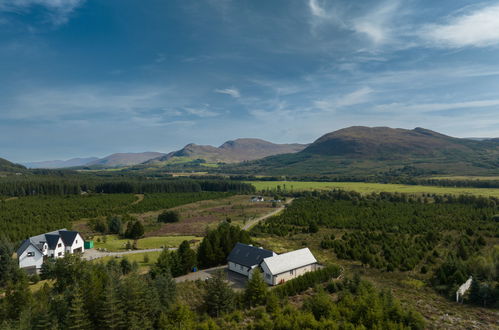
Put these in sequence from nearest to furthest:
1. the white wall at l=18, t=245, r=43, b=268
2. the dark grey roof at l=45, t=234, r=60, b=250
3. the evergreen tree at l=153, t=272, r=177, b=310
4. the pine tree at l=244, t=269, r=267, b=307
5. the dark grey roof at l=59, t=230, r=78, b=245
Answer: the evergreen tree at l=153, t=272, r=177, b=310
the pine tree at l=244, t=269, r=267, b=307
the white wall at l=18, t=245, r=43, b=268
the dark grey roof at l=45, t=234, r=60, b=250
the dark grey roof at l=59, t=230, r=78, b=245

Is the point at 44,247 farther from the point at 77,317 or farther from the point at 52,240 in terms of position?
the point at 77,317

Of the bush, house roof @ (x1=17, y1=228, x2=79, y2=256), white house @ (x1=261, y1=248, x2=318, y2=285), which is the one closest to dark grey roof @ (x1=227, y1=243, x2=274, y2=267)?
white house @ (x1=261, y1=248, x2=318, y2=285)

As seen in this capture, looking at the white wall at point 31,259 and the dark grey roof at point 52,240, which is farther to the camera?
the dark grey roof at point 52,240

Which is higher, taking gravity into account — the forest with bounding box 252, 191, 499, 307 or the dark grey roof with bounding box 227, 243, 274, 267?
the dark grey roof with bounding box 227, 243, 274, 267

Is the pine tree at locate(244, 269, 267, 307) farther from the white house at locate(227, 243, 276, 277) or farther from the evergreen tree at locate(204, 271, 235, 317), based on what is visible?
the white house at locate(227, 243, 276, 277)

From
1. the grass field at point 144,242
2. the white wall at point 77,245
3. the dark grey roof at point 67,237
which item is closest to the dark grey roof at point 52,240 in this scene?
the dark grey roof at point 67,237

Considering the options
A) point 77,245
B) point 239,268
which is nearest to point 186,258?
point 239,268

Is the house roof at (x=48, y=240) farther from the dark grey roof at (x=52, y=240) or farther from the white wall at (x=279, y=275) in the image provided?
the white wall at (x=279, y=275)
